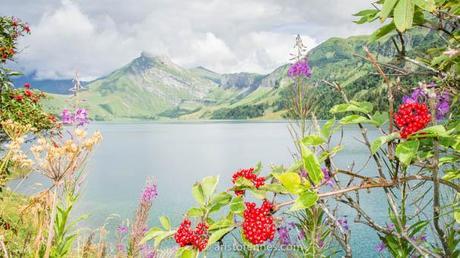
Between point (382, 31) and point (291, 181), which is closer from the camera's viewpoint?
point (291, 181)

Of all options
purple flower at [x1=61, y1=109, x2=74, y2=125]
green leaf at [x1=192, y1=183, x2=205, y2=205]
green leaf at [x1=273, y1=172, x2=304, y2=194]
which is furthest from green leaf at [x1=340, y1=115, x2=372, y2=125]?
purple flower at [x1=61, y1=109, x2=74, y2=125]

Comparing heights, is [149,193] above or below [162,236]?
below

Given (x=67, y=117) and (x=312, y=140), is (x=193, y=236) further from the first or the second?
(x=67, y=117)

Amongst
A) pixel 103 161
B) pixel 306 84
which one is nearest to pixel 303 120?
pixel 306 84

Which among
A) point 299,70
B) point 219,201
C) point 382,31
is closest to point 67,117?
point 299,70

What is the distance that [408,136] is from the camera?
4.79 ft

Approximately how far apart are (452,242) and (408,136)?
5.38 feet

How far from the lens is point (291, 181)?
146cm

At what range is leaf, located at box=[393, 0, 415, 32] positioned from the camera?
1.47 m

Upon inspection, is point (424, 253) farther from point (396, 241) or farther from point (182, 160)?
point (182, 160)

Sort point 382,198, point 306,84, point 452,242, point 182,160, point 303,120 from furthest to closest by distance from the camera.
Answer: point 182,160 → point 382,198 → point 306,84 → point 303,120 → point 452,242

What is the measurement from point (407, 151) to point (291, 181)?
0.44 metres

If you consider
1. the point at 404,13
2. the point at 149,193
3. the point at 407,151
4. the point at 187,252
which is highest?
the point at 404,13

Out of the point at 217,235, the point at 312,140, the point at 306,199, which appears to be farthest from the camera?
the point at 312,140
